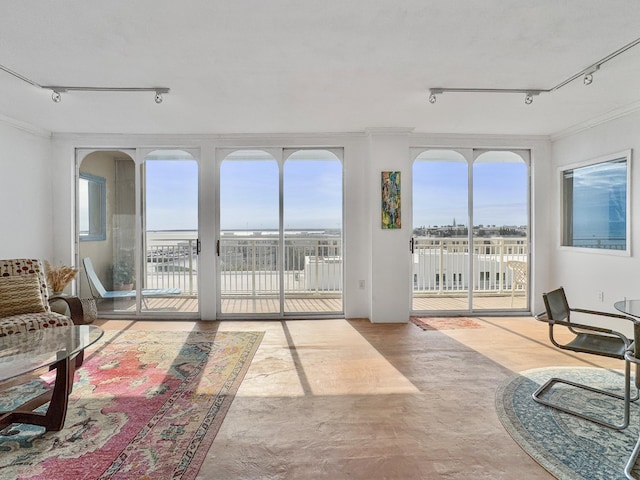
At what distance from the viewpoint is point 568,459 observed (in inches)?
76.3

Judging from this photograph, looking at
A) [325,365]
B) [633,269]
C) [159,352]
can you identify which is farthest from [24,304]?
[633,269]

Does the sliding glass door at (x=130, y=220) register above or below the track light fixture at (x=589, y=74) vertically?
below

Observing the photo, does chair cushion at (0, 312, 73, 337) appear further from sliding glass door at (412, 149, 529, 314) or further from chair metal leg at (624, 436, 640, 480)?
sliding glass door at (412, 149, 529, 314)

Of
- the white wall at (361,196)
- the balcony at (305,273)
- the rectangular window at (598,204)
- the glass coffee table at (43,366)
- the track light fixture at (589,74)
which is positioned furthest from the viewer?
the balcony at (305,273)

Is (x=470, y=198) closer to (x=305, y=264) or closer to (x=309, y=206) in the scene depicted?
(x=309, y=206)

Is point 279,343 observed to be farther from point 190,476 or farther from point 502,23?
point 502,23

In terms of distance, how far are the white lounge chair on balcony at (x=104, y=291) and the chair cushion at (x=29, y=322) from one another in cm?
173

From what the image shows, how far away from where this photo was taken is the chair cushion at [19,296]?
3211 mm

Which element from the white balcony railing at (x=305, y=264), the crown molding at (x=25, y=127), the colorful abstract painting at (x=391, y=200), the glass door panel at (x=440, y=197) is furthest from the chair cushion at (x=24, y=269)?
the glass door panel at (x=440, y=197)

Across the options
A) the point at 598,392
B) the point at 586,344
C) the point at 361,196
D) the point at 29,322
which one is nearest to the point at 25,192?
the point at 29,322

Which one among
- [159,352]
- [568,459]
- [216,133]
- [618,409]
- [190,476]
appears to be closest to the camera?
[190,476]

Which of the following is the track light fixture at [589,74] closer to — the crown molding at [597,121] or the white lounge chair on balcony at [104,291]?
the crown molding at [597,121]

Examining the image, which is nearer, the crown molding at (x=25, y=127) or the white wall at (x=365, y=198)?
the crown molding at (x=25, y=127)

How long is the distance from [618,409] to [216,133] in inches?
195
